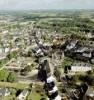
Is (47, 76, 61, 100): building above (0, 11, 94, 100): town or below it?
above

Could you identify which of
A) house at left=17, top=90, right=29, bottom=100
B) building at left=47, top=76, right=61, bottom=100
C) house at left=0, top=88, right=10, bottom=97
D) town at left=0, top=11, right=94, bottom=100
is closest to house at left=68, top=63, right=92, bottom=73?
town at left=0, top=11, right=94, bottom=100

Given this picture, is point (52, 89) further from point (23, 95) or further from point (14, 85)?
point (14, 85)

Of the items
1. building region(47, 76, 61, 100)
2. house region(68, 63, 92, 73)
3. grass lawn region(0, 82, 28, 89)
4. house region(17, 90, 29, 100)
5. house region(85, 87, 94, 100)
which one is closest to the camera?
house region(85, 87, 94, 100)

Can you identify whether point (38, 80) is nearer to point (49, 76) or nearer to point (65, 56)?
point (49, 76)

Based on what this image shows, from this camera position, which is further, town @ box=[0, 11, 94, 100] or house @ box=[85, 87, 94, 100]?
town @ box=[0, 11, 94, 100]

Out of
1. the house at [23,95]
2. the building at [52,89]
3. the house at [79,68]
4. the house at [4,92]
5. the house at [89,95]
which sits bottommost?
the house at [79,68]

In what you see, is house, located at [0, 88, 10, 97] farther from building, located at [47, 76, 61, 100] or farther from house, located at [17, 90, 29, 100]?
building, located at [47, 76, 61, 100]

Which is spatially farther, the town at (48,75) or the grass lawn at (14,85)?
the grass lawn at (14,85)

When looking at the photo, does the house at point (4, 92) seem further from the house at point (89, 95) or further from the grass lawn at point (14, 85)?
the house at point (89, 95)

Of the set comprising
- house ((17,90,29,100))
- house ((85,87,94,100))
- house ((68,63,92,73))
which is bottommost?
house ((68,63,92,73))

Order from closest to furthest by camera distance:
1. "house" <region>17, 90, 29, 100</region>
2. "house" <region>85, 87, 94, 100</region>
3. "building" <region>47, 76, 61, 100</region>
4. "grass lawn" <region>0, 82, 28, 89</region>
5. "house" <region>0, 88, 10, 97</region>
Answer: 1. "house" <region>85, 87, 94, 100</region>
2. "building" <region>47, 76, 61, 100</region>
3. "house" <region>17, 90, 29, 100</region>
4. "house" <region>0, 88, 10, 97</region>
5. "grass lawn" <region>0, 82, 28, 89</region>

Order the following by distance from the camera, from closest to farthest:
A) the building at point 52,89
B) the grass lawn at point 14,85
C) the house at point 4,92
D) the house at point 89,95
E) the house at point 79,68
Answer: the house at point 89,95 → the building at point 52,89 → the house at point 4,92 → the grass lawn at point 14,85 → the house at point 79,68

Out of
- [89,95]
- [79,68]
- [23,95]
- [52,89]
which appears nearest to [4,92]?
[23,95]

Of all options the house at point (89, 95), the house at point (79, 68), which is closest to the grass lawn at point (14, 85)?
the house at point (89, 95)
